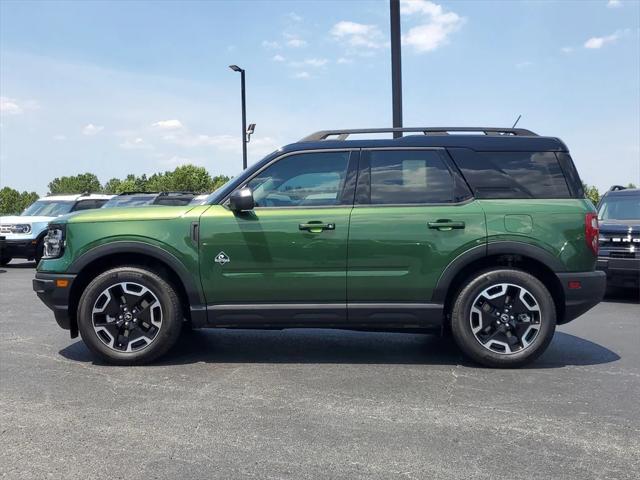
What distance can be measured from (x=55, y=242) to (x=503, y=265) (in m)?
3.85

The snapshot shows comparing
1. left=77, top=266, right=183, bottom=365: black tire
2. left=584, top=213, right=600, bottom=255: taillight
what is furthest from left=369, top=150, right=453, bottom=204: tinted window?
left=77, top=266, right=183, bottom=365: black tire

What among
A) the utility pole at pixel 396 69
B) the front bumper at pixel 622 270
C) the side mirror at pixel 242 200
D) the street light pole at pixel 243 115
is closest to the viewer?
the side mirror at pixel 242 200

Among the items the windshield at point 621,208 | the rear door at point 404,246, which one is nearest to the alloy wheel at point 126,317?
the rear door at point 404,246

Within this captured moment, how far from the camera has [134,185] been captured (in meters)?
73.4

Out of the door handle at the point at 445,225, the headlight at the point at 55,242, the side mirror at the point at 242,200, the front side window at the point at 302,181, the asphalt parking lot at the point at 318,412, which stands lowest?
the asphalt parking lot at the point at 318,412

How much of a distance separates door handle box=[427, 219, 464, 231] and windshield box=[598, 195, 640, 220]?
593 centimetres

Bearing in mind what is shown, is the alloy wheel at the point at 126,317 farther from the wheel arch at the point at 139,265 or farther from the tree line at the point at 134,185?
the tree line at the point at 134,185

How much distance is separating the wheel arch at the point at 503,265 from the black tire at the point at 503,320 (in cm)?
12

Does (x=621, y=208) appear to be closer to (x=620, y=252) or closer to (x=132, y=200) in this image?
(x=620, y=252)

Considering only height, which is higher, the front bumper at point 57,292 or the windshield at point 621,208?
the windshield at point 621,208

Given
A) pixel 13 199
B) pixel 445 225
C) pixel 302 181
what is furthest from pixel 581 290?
pixel 13 199

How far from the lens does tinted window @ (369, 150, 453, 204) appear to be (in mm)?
4891

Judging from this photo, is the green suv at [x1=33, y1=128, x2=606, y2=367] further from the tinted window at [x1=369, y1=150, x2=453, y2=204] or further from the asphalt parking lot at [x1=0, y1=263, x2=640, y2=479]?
the asphalt parking lot at [x1=0, y1=263, x2=640, y2=479]

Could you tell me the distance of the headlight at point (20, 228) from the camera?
14305 mm
